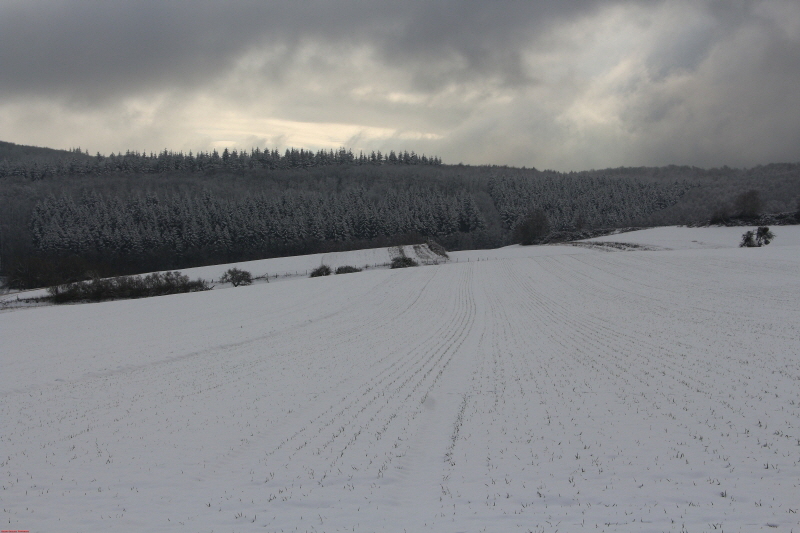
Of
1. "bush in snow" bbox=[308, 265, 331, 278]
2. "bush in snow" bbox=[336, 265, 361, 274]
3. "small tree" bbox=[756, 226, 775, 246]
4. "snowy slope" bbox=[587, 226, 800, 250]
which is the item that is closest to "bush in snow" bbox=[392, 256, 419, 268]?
"bush in snow" bbox=[336, 265, 361, 274]

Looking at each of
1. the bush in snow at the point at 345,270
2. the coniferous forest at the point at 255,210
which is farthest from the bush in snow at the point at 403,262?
the coniferous forest at the point at 255,210

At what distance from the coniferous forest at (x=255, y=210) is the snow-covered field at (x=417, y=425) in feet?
219

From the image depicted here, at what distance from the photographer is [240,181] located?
185m

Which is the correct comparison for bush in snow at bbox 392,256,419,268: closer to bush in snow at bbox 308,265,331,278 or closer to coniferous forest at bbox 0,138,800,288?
bush in snow at bbox 308,265,331,278

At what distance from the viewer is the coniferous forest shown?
115 meters

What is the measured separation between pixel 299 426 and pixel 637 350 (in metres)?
15.3

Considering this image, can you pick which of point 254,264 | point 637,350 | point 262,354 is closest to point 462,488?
point 637,350

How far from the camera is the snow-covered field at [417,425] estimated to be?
29.6ft

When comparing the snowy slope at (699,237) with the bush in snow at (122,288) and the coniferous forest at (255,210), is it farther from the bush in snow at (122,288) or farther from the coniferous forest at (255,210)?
the bush in snow at (122,288)

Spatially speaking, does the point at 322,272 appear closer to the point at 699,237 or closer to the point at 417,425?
the point at 417,425

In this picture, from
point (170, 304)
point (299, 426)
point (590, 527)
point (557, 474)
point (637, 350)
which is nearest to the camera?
point (590, 527)

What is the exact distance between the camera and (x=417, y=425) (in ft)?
45.0

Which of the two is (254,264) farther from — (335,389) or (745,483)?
(745,483)

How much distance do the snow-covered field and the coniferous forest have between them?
66766 millimetres
